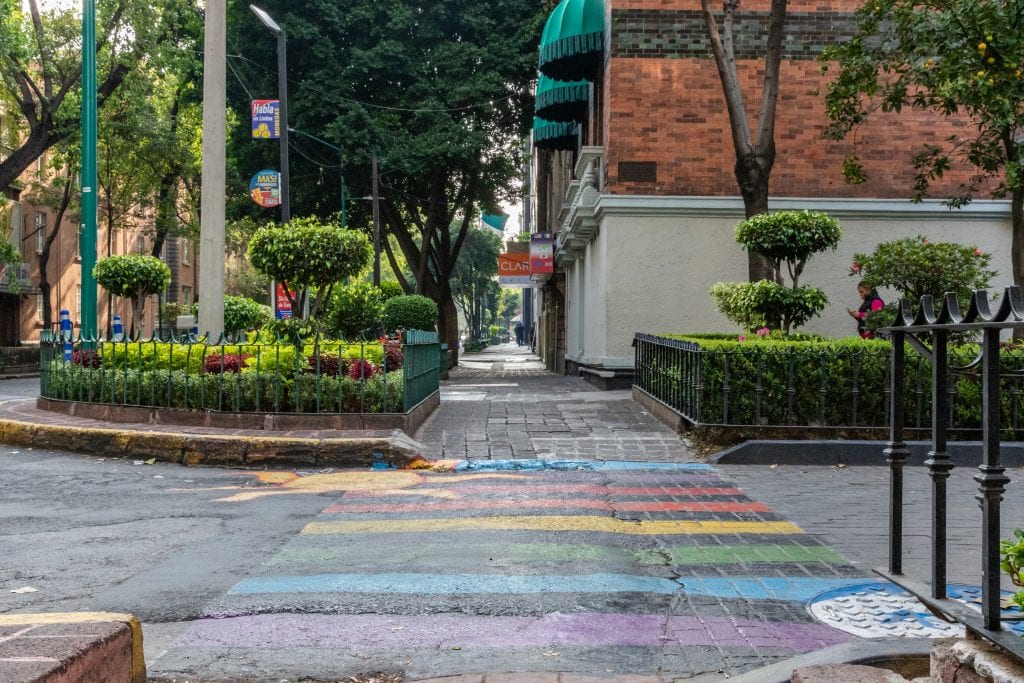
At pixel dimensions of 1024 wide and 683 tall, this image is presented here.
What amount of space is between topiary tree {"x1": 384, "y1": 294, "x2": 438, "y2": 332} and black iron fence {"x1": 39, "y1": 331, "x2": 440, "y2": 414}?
1512 cm

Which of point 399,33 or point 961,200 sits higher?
point 399,33

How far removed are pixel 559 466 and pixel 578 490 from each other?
1.52 m

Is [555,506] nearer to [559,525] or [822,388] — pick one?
[559,525]

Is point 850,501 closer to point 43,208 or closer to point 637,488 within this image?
point 637,488

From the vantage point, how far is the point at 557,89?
23906 mm

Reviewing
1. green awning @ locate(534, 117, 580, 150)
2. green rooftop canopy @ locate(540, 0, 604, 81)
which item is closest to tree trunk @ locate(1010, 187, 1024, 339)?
green rooftop canopy @ locate(540, 0, 604, 81)

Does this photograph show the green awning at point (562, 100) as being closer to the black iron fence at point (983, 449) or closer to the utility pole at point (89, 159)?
the utility pole at point (89, 159)

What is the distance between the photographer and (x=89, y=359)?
41.9 ft

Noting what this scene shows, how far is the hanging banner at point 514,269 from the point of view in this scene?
42.1m

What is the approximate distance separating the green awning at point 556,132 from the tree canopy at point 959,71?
9.87 meters

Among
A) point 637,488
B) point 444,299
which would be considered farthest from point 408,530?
point 444,299

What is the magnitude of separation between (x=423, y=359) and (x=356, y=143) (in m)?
17.4

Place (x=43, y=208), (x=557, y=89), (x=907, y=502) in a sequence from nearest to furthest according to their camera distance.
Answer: (x=907, y=502) → (x=557, y=89) → (x=43, y=208)

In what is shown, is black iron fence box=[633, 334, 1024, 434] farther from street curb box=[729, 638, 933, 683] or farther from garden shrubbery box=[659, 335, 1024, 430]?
street curb box=[729, 638, 933, 683]
